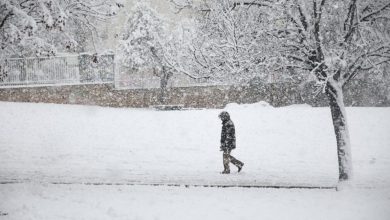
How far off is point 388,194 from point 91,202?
6824 millimetres

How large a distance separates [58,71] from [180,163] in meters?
10.7

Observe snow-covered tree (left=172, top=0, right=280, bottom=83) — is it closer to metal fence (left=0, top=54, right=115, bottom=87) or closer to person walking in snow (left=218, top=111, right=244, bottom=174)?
person walking in snow (left=218, top=111, right=244, bottom=174)

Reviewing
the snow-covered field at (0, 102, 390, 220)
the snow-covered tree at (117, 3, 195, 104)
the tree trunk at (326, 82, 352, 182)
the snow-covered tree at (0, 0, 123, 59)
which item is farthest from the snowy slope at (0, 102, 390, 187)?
the snow-covered tree at (0, 0, 123, 59)

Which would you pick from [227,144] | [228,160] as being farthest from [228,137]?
[228,160]

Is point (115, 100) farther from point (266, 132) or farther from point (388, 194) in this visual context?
point (388, 194)

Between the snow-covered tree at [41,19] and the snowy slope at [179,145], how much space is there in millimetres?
4004

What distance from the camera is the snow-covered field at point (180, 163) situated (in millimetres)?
9984

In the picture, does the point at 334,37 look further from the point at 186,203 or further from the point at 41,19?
the point at 41,19

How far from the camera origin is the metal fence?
23.2 metres

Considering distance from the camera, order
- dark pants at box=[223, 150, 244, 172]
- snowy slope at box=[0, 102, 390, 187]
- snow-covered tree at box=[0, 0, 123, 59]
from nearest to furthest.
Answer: snow-covered tree at box=[0, 0, 123, 59] < snowy slope at box=[0, 102, 390, 187] < dark pants at box=[223, 150, 244, 172]

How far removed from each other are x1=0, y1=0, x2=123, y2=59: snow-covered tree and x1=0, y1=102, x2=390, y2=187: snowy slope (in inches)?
158

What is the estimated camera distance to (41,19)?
391 inches

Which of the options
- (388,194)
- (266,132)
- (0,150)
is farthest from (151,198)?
(266,132)

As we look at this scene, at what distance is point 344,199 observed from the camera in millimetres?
10797
